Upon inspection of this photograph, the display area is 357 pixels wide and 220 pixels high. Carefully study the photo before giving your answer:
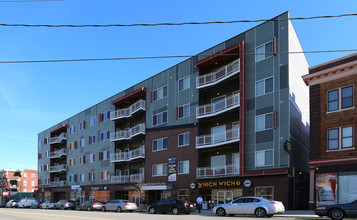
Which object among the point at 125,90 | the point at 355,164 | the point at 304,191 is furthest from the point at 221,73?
the point at 125,90

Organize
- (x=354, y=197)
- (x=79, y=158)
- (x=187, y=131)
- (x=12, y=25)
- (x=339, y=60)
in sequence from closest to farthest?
(x=12, y=25) → (x=354, y=197) → (x=339, y=60) → (x=187, y=131) → (x=79, y=158)

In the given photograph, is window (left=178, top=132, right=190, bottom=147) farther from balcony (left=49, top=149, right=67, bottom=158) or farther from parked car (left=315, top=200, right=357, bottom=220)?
balcony (left=49, top=149, right=67, bottom=158)

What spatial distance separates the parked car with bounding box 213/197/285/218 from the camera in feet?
70.8

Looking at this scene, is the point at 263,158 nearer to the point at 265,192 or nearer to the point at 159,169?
the point at 265,192

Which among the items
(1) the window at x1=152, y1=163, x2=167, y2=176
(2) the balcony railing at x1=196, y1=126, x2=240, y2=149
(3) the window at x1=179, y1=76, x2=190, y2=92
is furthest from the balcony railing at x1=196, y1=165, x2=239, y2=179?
(3) the window at x1=179, y1=76, x2=190, y2=92

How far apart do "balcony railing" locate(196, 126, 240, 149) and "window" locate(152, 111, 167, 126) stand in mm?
6891

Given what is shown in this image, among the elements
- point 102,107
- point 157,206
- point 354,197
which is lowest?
point 157,206

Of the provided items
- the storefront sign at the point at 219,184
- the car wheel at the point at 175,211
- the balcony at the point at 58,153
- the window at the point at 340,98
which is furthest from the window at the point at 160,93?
the balcony at the point at 58,153

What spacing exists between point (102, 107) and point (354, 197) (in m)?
40.3

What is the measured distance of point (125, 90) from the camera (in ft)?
169

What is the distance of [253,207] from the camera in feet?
73.5

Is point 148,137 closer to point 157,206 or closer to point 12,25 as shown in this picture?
point 157,206

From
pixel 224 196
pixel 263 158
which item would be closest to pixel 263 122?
pixel 263 158

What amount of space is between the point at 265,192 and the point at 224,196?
17.7 ft
